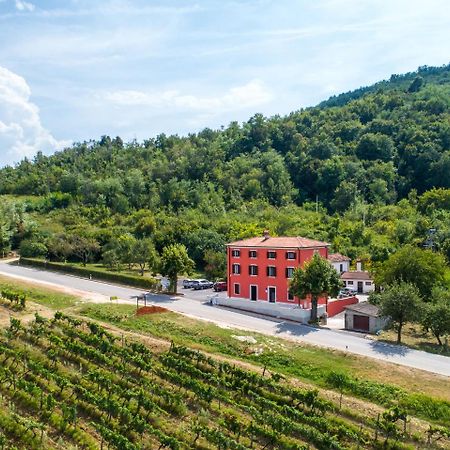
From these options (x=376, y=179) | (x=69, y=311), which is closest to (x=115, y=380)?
(x=69, y=311)

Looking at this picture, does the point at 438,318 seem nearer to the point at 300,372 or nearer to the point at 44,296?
the point at 300,372

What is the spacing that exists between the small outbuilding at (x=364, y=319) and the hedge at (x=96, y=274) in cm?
2033

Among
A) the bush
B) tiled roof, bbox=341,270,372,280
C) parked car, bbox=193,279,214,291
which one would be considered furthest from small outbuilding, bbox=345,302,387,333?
the bush

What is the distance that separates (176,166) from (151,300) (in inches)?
2569

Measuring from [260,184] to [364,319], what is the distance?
67130 millimetres

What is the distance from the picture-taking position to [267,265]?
156 feet

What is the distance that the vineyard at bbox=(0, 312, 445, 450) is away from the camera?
23.3m

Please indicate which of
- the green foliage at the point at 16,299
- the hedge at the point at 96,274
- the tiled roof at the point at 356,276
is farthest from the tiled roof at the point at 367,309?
the green foliage at the point at 16,299

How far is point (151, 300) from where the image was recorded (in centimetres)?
4850

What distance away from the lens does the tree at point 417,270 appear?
47250 millimetres

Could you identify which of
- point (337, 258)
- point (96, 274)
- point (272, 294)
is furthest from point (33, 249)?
point (337, 258)

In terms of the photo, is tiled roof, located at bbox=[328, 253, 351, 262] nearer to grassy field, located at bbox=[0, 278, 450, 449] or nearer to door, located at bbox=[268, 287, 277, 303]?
door, located at bbox=[268, 287, 277, 303]

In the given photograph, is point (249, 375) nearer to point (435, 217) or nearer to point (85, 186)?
point (435, 217)

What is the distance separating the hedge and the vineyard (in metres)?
20.3
